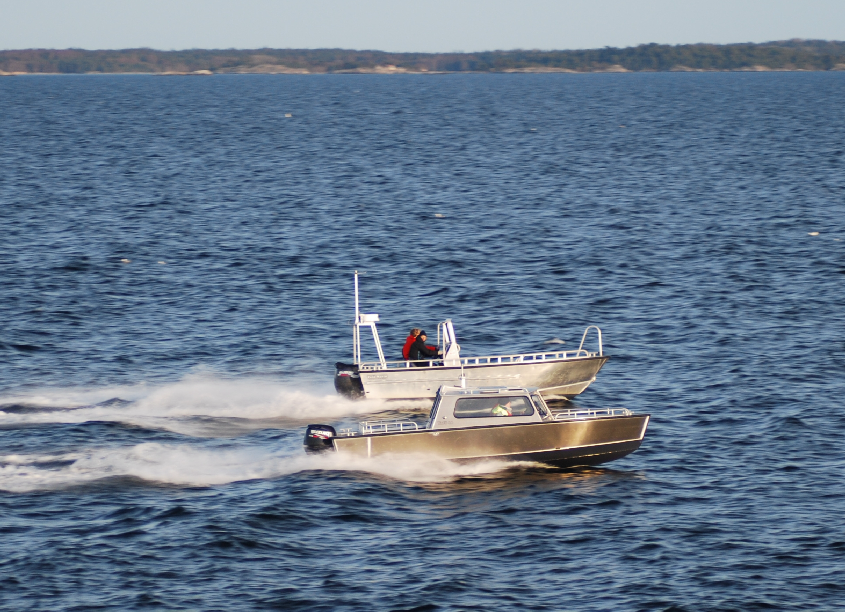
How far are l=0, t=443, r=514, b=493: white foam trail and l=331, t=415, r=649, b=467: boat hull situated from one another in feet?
0.86

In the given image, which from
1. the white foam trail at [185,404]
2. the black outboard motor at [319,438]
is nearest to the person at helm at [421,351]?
the white foam trail at [185,404]

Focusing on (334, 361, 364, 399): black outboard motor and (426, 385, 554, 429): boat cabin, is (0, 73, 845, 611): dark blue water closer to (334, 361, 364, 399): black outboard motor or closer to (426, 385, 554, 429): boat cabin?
(334, 361, 364, 399): black outboard motor

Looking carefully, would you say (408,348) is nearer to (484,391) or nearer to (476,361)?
(476,361)

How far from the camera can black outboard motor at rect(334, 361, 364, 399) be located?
109 ft

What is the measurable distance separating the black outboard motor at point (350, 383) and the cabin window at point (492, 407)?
681cm

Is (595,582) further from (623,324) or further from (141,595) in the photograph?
(623,324)

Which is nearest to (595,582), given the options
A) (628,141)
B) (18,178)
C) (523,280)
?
(523,280)

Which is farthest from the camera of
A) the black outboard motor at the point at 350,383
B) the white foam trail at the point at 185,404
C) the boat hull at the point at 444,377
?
the black outboard motor at the point at 350,383

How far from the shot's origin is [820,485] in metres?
25.9

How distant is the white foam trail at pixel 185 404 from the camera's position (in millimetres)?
30891

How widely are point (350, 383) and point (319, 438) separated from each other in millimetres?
6582

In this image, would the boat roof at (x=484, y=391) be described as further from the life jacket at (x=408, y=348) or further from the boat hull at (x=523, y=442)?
the life jacket at (x=408, y=348)

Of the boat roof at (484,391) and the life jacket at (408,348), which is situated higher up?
the boat roof at (484,391)

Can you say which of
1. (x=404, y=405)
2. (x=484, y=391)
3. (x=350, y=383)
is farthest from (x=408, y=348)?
(x=484, y=391)
